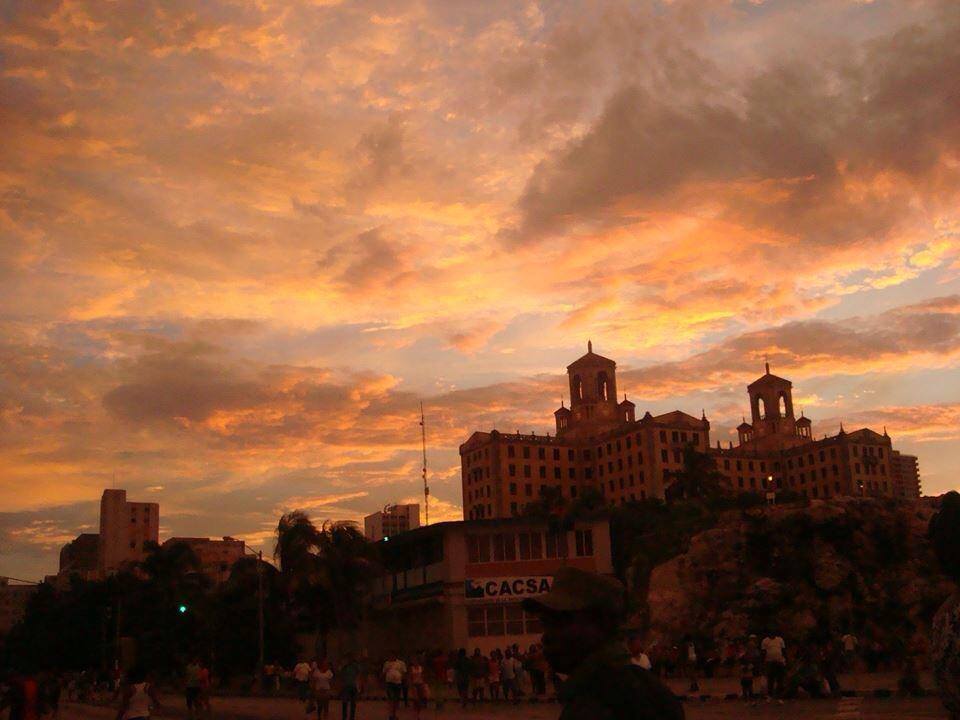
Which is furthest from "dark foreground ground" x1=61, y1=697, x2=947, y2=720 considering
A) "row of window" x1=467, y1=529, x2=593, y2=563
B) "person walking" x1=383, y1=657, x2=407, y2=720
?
"row of window" x1=467, y1=529, x2=593, y2=563

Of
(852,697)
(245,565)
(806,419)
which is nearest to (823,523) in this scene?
(852,697)

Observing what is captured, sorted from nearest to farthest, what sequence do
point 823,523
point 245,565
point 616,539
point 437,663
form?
point 437,663, point 823,523, point 245,565, point 616,539

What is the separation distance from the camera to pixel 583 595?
3.65 m

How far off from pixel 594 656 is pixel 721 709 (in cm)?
2506

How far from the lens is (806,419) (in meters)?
192

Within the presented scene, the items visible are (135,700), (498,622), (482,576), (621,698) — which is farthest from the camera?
(482,576)

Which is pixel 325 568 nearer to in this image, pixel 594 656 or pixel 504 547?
pixel 504 547

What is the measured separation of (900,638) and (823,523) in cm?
663

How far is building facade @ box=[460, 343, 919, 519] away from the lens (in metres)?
153

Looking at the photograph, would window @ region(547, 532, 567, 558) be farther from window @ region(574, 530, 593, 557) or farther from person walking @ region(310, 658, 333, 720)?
person walking @ region(310, 658, 333, 720)

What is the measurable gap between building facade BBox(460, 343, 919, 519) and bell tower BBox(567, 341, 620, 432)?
0.16m

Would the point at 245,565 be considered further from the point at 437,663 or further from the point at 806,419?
the point at 806,419

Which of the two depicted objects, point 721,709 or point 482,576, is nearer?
point 721,709

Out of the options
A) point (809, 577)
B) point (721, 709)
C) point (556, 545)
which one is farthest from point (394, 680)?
point (556, 545)
